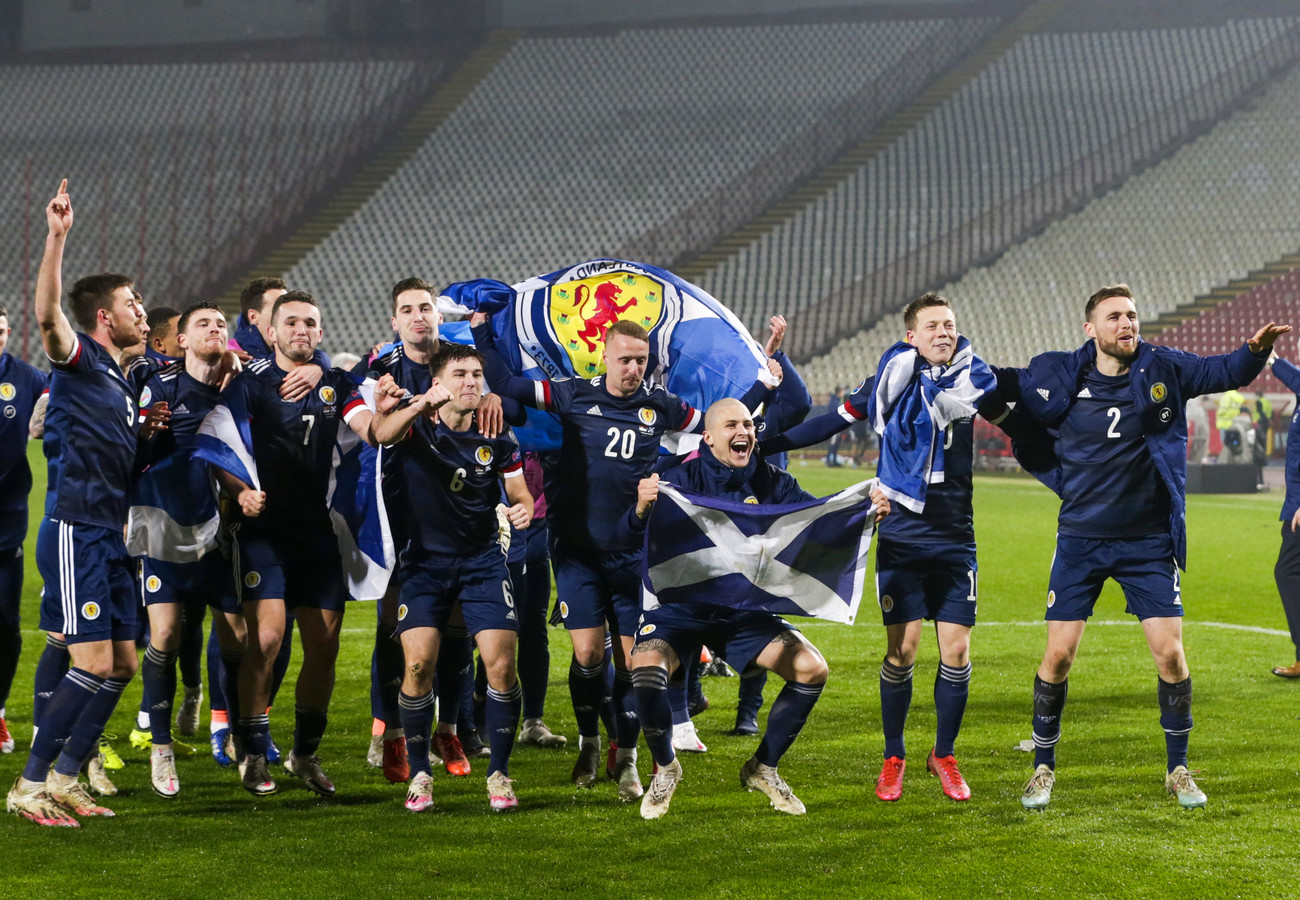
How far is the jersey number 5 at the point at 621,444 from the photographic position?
533cm

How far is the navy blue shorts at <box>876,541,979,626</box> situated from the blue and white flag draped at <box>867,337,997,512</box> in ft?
0.62

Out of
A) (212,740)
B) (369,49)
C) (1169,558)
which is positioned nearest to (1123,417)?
(1169,558)

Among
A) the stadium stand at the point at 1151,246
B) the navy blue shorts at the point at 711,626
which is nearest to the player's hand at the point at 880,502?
the navy blue shorts at the point at 711,626

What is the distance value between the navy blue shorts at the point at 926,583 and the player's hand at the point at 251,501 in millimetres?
2210

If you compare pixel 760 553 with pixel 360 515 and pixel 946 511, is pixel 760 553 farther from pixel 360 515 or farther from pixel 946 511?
pixel 360 515

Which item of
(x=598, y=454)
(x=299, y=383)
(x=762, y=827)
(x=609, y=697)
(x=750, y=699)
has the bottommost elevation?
(x=762, y=827)

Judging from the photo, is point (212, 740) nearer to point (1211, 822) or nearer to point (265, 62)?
point (1211, 822)

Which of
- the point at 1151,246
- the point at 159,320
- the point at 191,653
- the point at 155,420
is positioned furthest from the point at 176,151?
the point at 155,420

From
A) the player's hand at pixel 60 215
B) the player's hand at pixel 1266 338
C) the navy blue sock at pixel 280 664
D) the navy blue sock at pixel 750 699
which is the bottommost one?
the navy blue sock at pixel 750 699

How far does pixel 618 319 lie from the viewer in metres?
6.36

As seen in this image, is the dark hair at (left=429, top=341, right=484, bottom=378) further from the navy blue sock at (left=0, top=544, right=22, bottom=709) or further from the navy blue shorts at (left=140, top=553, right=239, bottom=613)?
the navy blue sock at (left=0, top=544, right=22, bottom=709)

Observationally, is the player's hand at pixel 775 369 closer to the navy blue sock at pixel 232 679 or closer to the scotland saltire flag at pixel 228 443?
the scotland saltire flag at pixel 228 443

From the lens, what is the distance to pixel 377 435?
4.98 metres

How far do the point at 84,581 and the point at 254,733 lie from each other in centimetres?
94
